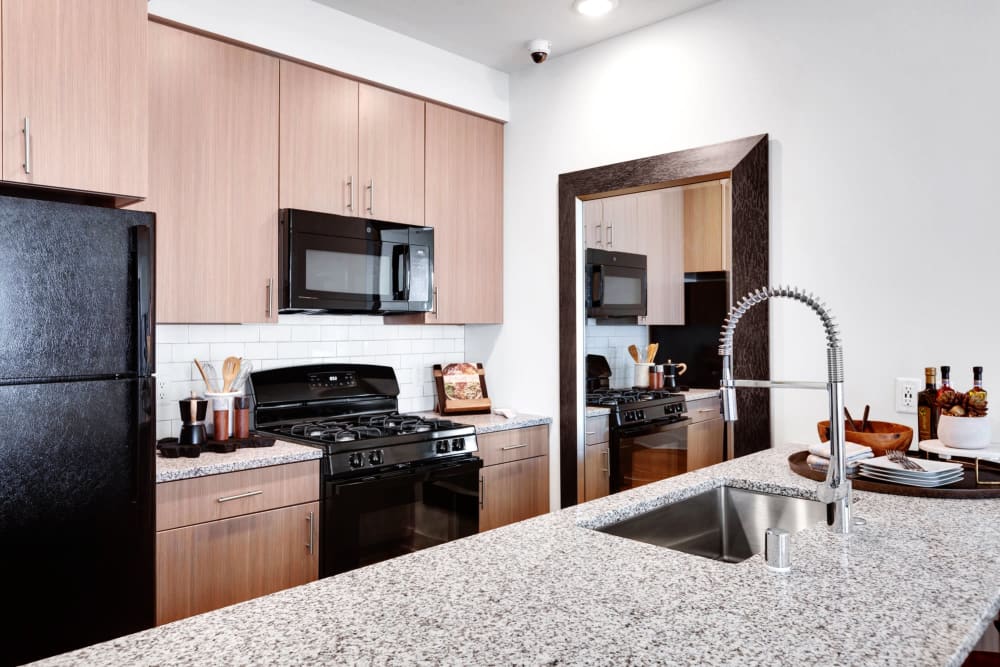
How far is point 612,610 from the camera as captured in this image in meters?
1.01

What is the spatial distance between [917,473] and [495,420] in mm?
1916

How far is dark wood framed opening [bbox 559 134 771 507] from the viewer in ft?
8.64

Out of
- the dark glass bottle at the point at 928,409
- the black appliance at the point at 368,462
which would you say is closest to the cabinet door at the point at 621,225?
the black appliance at the point at 368,462

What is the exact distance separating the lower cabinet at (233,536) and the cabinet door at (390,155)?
1245 millimetres

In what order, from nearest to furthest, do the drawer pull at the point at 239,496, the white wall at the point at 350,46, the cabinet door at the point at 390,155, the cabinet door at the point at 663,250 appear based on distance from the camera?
1. the drawer pull at the point at 239,496
2. the white wall at the point at 350,46
3. the cabinet door at the point at 663,250
4. the cabinet door at the point at 390,155

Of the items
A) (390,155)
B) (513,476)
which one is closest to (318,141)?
(390,155)

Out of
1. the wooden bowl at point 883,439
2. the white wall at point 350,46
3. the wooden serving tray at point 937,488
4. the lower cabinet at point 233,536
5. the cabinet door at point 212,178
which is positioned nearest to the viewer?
the wooden serving tray at point 937,488

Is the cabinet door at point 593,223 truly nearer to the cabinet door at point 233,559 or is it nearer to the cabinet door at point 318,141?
the cabinet door at point 318,141

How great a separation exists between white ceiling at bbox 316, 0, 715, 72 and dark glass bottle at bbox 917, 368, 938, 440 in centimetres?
170

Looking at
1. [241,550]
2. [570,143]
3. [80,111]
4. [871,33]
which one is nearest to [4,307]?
[80,111]

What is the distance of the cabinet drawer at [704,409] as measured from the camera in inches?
113

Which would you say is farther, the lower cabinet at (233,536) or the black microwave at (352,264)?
the black microwave at (352,264)

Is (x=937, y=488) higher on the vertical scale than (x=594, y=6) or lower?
lower

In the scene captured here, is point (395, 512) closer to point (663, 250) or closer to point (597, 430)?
point (597, 430)
